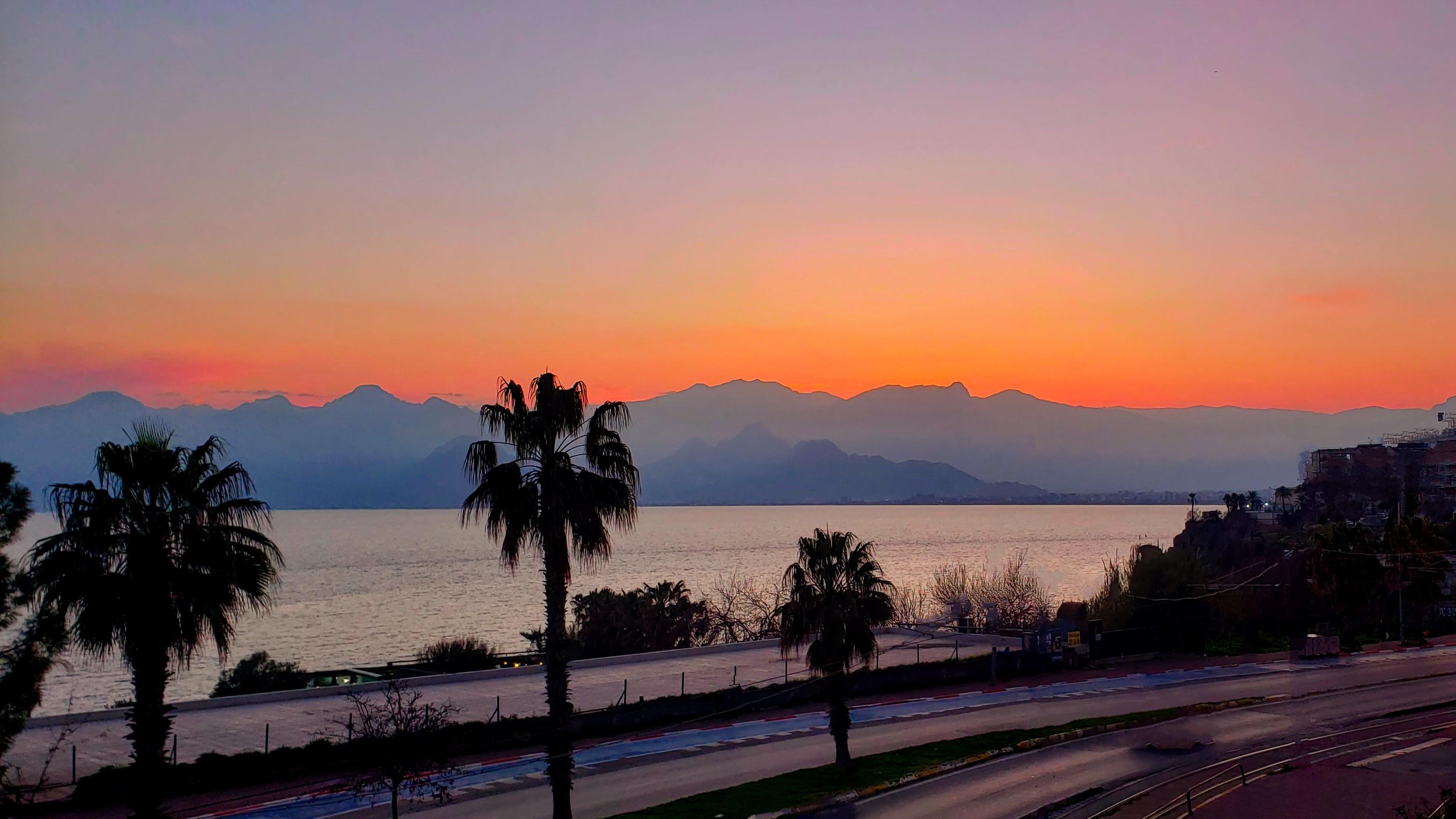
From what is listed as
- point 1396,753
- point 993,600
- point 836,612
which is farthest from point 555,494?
point 993,600

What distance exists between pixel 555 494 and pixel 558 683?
3.89m

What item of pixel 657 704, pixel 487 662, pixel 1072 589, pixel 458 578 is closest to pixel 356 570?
pixel 458 578

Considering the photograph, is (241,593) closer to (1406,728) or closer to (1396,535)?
(1406,728)

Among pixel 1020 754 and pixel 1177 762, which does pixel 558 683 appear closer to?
pixel 1020 754

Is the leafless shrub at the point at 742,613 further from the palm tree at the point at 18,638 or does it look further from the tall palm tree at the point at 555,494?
the palm tree at the point at 18,638

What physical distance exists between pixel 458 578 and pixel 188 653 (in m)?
151

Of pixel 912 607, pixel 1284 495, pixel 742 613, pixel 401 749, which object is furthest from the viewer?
pixel 1284 495

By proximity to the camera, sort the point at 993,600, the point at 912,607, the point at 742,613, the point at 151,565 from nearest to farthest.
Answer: the point at 151,565
the point at 993,600
the point at 912,607
the point at 742,613

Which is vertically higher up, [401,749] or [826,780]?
[401,749]

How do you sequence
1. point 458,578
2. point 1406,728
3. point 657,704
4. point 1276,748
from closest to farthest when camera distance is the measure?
point 1276,748 < point 1406,728 < point 657,704 < point 458,578

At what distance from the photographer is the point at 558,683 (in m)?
21.0

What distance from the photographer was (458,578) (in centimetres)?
16412

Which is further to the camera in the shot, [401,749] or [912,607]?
[912,607]

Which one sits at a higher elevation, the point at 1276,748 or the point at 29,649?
the point at 29,649
